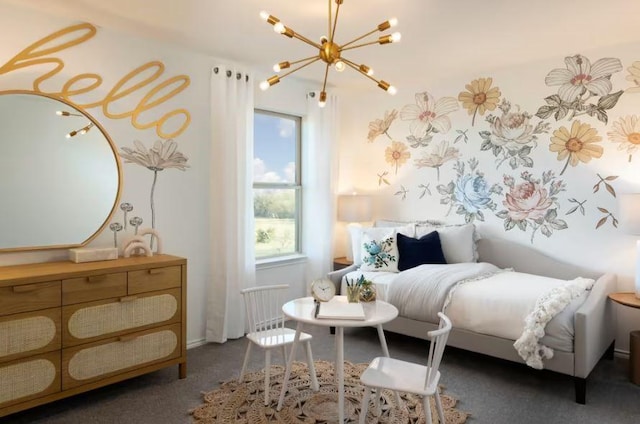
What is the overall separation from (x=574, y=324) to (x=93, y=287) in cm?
296

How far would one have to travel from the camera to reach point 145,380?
9.78ft

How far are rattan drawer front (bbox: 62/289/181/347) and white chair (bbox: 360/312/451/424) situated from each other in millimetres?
1498

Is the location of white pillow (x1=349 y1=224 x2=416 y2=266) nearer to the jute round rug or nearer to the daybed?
the daybed

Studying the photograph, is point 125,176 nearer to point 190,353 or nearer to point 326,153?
point 190,353

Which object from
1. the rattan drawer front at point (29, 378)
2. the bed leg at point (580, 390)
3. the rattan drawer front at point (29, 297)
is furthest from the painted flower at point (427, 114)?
the rattan drawer front at point (29, 378)

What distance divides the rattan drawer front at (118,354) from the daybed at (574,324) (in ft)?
5.46

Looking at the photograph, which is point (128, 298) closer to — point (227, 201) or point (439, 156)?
point (227, 201)

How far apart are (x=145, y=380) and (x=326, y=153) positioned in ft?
9.19

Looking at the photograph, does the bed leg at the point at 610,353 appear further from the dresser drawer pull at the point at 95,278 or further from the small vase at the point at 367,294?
the dresser drawer pull at the point at 95,278

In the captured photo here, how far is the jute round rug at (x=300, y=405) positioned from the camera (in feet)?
8.11

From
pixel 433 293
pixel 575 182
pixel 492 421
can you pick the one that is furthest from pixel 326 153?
pixel 492 421

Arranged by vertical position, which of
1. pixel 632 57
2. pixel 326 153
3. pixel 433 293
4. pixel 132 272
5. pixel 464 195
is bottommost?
pixel 433 293

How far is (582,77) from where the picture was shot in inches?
145

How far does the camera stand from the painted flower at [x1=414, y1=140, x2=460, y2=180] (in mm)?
4441
